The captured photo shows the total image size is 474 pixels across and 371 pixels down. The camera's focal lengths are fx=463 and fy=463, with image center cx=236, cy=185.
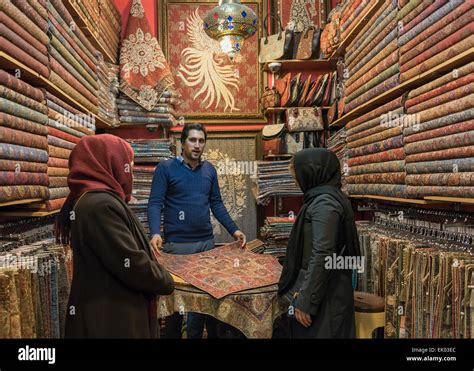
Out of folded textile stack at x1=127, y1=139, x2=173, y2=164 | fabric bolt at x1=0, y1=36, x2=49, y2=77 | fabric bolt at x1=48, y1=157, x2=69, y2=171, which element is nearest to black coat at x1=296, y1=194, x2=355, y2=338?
fabric bolt at x1=48, y1=157, x2=69, y2=171

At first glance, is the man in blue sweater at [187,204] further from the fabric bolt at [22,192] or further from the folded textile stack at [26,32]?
the folded textile stack at [26,32]

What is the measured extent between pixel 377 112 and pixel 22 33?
2.58m

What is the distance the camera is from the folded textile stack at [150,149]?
16.0 feet

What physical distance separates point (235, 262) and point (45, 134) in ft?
4.61

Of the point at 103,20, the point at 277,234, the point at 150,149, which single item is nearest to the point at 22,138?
the point at 103,20

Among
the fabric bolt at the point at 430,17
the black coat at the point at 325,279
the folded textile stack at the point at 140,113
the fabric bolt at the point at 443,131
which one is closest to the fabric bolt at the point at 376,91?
the fabric bolt at the point at 430,17

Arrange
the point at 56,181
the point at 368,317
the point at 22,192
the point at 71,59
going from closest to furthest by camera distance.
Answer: the point at 22,192
the point at 368,317
the point at 56,181
the point at 71,59

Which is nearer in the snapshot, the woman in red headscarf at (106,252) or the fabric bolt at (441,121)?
the woman in red headscarf at (106,252)

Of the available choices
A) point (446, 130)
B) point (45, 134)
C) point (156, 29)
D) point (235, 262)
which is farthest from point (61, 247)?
point (156, 29)

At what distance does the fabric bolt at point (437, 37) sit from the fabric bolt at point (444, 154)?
0.62 m

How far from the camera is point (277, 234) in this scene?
4859mm

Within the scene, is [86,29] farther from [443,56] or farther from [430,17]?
[443,56]

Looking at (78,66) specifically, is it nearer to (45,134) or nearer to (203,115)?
(45,134)

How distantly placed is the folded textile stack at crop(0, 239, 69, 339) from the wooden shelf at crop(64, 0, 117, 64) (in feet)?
5.99
